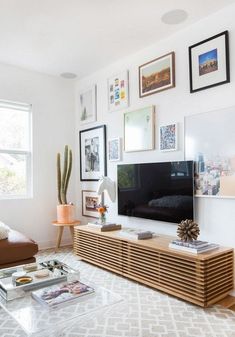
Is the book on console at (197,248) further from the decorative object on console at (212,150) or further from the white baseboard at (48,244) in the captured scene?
the white baseboard at (48,244)

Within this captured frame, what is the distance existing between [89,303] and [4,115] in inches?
122

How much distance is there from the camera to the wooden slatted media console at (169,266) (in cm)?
226

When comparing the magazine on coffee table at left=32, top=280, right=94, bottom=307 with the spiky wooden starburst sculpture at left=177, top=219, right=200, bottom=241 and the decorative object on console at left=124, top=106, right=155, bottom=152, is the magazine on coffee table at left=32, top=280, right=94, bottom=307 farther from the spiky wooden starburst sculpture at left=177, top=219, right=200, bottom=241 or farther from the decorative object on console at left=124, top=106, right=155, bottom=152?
the decorative object on console at left=124, top=106, right=155, bottom=152

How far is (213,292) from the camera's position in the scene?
2.31 metres

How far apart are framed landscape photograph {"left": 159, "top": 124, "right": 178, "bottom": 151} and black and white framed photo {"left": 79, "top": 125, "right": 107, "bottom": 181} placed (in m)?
1.06

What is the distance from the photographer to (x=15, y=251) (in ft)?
8.58

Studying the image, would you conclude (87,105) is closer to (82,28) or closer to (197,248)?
(82,28)

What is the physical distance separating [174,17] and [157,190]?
1.71 meters

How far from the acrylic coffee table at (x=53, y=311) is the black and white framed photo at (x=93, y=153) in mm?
2340

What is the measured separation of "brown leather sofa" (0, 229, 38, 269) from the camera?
8.41ft

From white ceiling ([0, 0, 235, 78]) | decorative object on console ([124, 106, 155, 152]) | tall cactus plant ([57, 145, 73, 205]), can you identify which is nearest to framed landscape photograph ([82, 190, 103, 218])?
tall cactus plant ([57, 145, 73, 205])

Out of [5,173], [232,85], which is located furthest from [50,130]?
[232,85]

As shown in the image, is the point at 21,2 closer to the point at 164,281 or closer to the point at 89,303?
the point at 89,303

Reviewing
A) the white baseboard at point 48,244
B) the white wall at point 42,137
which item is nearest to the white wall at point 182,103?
the white wall at point 42,137
